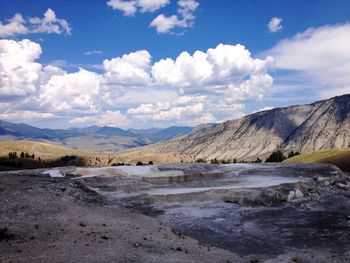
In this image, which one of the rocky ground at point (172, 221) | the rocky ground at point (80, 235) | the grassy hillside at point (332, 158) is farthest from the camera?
the grassy hillside at point (332, 158)

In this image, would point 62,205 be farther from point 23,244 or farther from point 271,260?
point 271,260

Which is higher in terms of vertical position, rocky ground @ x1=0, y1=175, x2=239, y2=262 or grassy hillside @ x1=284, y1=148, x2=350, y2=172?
grassy hillside @ x1=284, y1=148, x2=350, y2=172

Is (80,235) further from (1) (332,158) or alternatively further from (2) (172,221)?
(1) (332,158)

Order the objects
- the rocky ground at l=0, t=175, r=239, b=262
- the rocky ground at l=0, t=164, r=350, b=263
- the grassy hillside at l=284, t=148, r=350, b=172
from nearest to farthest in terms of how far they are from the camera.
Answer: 1. the rocky ground at l=0, t=175, r=239, b=262
2. the rocky ground at l=0, t=164, r=350, b=263
3. the grassy hillside at l=284, t=148, r=350, b=172

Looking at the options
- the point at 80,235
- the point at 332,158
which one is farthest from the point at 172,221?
the point at 332,158

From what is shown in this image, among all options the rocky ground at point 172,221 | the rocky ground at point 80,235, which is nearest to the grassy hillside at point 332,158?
the rocky ground at point 172,221

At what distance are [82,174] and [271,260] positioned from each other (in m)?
51.3

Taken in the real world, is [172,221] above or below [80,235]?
below

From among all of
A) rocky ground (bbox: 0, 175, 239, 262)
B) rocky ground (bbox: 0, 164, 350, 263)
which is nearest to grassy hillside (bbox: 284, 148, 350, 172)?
rocky ground (bbox: 0, 164, 350, 263)

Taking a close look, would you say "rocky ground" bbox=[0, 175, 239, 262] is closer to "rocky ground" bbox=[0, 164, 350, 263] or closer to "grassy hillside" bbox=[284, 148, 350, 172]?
"rocky ground" bbox=[0, 164, 350, 263]

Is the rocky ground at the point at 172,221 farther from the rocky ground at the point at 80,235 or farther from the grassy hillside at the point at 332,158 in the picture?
the grassy hillside at the point at 332,158

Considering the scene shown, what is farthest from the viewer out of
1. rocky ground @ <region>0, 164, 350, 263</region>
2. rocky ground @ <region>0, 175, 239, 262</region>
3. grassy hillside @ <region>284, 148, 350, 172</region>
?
grassy hillside @ <region>284, 148, 350, 172</region>

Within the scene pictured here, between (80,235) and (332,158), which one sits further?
(332,158)

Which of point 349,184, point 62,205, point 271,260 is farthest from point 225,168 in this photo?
point 271,260
